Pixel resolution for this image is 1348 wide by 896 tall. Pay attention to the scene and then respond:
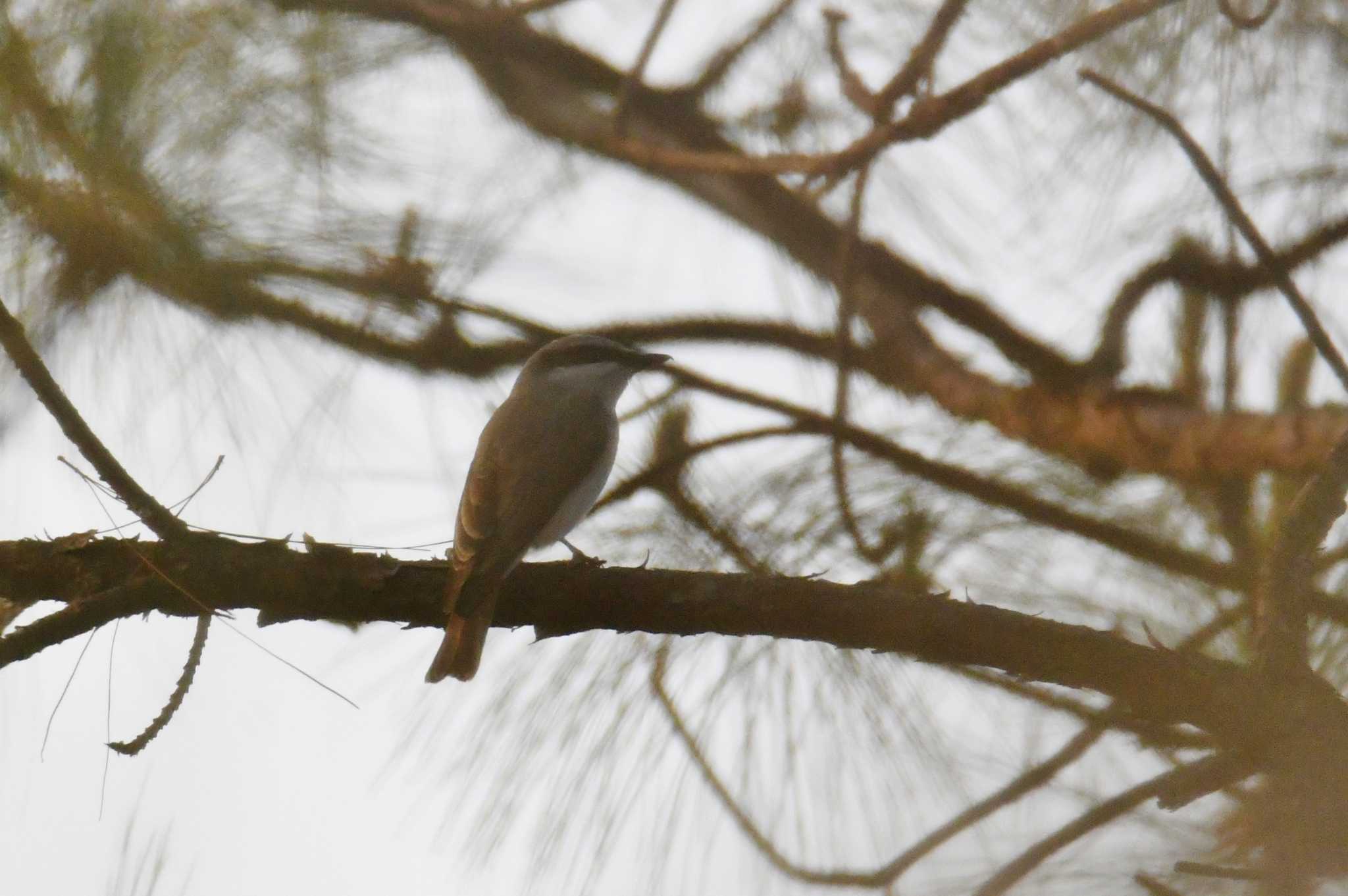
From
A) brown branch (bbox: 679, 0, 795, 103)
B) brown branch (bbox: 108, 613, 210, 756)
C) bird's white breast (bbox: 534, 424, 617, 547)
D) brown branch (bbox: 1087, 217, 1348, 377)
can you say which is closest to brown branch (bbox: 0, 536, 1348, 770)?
brown branch (bbox: 108, 613, 210, 756)

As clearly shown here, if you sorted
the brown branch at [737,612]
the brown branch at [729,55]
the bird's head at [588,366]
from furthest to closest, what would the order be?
the brown branch at [729,55], the bird's head at [588,366], the brown branch at [737,612]

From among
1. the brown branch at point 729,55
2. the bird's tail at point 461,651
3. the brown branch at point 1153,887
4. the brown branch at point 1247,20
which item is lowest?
the brown branch at point 1153,887

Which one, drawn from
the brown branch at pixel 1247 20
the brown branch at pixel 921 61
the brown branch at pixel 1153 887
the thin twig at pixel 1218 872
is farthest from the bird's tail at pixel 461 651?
the brown branch at pixel 1247 20

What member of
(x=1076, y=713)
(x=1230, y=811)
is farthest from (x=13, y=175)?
(x=1230, y=811)

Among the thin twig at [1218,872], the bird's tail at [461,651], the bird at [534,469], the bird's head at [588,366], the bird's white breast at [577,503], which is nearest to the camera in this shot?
the thin twig at [1218,872]

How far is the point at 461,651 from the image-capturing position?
3.07 m

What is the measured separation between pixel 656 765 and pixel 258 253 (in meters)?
1.63

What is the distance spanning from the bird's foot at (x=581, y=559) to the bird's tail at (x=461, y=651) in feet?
0.80

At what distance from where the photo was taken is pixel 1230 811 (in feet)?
9.11

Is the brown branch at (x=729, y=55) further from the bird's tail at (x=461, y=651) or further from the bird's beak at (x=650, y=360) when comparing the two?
the bird's tail at (x=461, y=651)

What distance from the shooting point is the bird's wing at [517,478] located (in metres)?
3.29

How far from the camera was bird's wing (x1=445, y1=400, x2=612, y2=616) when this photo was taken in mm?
3293

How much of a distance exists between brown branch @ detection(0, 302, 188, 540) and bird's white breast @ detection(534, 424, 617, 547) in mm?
1458

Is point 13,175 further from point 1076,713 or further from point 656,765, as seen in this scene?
point 1076,713
